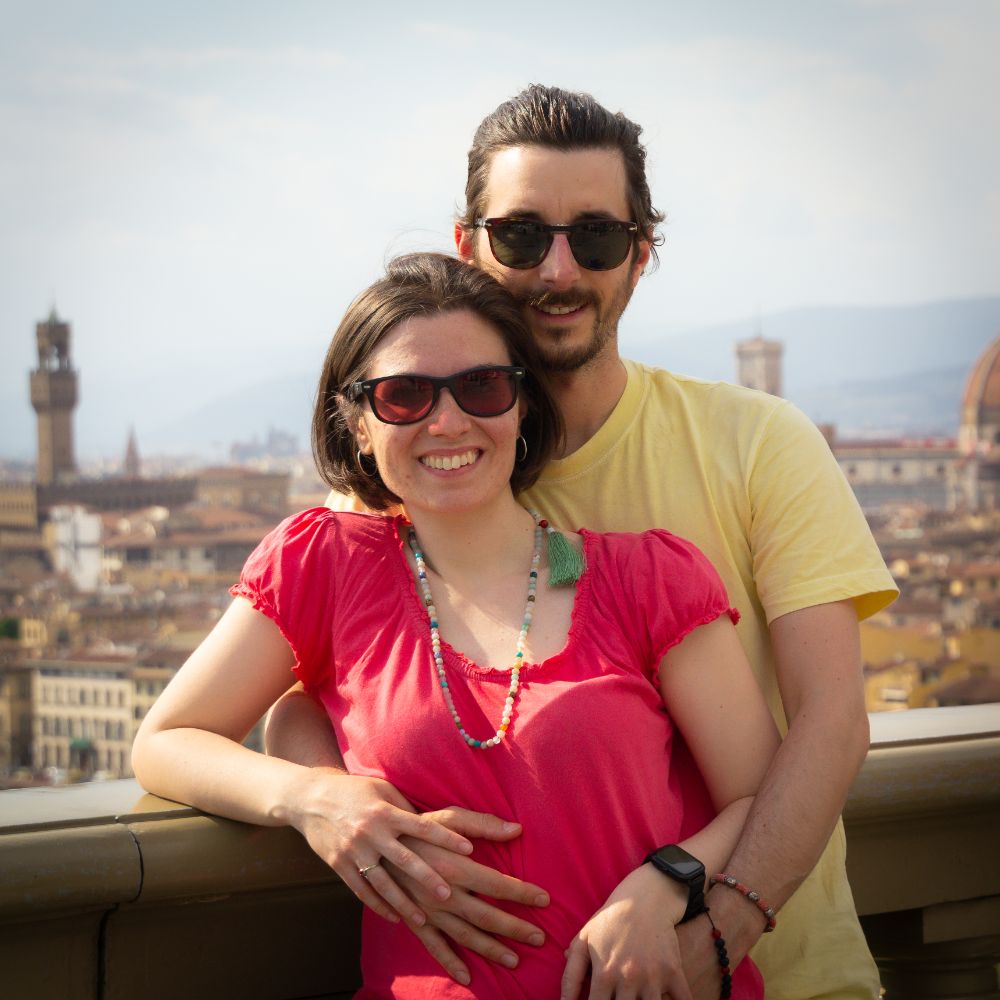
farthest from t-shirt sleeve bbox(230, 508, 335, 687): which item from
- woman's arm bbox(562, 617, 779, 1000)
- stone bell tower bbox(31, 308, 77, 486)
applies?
stone bell tower bbox(31, 308, 77, 486)

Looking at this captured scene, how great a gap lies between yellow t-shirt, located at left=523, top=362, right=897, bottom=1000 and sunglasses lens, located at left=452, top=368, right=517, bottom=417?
0.15 metres

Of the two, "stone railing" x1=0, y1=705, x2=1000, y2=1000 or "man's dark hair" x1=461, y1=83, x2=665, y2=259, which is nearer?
"stone railing" x1=0, y1=705, x2=1000, y2=1000

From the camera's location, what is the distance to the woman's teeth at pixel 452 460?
39.6 inches

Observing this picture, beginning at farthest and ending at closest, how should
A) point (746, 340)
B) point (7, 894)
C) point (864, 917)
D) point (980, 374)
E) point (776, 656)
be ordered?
point (746, 340) < point (980, 374) < point (864, 917) < point (776, 656) < point (7, 894)

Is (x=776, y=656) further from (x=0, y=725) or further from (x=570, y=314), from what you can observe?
(x=0, y=725)

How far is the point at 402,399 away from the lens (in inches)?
39.4

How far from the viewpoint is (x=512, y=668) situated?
0.95m

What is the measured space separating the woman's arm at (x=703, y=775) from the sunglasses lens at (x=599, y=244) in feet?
1.08

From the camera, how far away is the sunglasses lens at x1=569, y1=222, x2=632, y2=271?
116 centimetres

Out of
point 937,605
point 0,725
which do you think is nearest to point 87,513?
point 0,725

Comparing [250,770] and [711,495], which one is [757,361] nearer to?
[711,495]

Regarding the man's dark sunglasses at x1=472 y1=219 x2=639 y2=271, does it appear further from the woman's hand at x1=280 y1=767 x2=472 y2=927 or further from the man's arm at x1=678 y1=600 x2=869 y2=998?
the woman's hand at x1=280 y1=767 x2=472 y2=927

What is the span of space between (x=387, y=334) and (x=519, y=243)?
184 millimetres

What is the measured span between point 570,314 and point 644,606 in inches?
10.9
